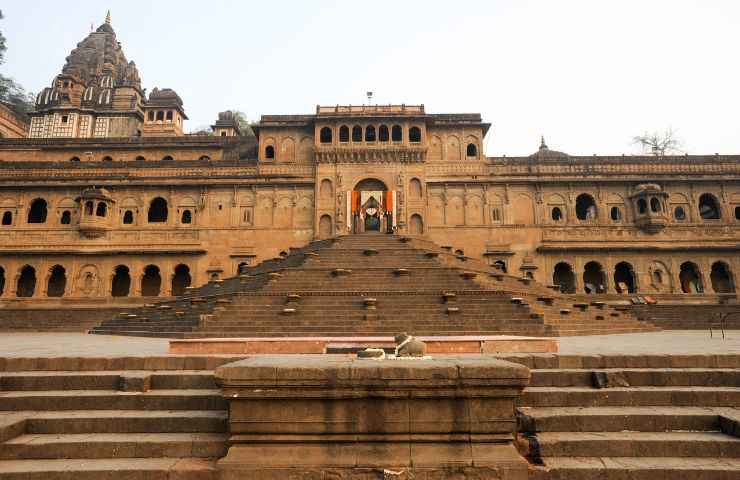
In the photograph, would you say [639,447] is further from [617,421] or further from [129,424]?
[129,424]

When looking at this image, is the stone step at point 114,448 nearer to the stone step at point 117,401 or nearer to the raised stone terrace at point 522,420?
the raised stone terrace at point 522,420

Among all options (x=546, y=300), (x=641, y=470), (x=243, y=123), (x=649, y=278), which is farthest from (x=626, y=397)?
(x=243, y=123)

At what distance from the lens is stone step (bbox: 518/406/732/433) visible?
4996 millimetres

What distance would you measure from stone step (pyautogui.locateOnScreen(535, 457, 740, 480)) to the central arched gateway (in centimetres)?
2839

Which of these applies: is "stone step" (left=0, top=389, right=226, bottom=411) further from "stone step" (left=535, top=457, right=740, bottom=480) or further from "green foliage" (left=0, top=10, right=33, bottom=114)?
"green foliage" (left=0, top=10, right=33, bottom=114)

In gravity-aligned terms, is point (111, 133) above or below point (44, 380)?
above

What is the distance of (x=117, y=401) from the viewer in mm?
5551

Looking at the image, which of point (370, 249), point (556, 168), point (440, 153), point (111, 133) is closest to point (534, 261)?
point (556, 168)

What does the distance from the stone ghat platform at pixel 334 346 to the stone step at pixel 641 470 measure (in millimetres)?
3548

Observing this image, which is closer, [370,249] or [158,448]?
[158,448]

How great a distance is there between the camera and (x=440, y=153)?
35.4 m

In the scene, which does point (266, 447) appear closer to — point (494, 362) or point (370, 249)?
point (494, 362)

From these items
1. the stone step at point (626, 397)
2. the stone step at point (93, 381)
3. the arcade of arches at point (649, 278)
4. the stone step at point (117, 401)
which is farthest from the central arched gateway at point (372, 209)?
the stone step at point (117, 401)

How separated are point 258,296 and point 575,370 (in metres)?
12.3
